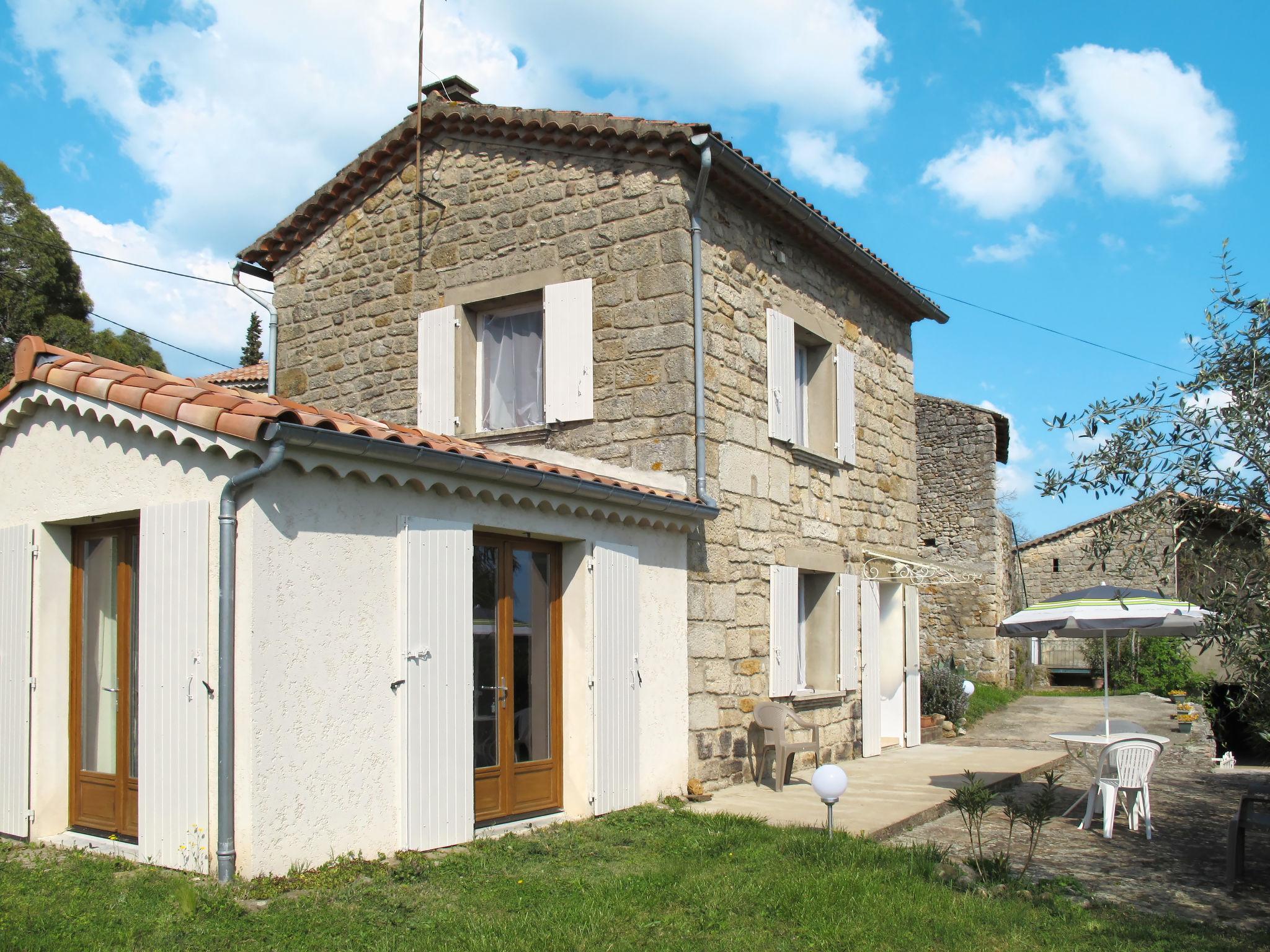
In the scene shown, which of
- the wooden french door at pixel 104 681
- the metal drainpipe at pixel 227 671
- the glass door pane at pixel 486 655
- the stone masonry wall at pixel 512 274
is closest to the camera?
the metal drainpipe at pixel 227 671

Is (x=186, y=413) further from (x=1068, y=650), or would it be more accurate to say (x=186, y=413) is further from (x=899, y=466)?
(x=1068, y=650)

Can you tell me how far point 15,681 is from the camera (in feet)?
22.1

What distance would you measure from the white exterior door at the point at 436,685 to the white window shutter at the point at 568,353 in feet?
9.30

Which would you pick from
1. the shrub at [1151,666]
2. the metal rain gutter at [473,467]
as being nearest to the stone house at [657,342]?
the metal rain gutter at [473,467]

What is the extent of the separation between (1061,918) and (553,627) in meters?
3.73

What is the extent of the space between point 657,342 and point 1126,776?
4.77m

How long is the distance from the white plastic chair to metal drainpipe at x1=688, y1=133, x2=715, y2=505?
346 cm

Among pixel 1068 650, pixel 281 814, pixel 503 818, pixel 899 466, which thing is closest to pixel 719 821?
pixel 503 818

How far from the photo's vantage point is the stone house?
8.97 metres

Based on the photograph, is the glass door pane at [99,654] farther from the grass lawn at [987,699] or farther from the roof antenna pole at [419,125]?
the grass lawn at [987,699]

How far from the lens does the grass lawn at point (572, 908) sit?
4754 millimetres

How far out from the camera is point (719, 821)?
7.33 m

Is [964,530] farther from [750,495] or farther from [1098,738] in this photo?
[1098,738]

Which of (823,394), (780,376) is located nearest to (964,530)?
(823,394)
